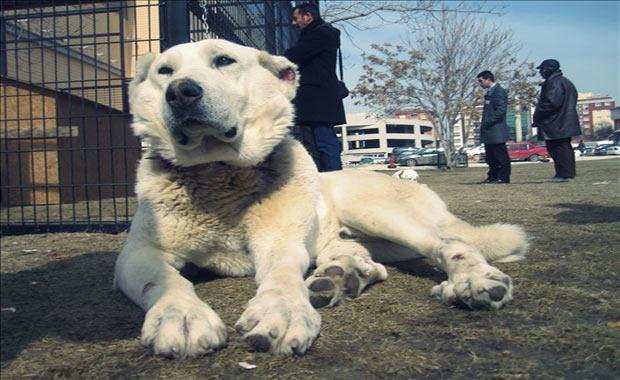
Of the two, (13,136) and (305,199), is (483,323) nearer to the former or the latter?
(305,199)

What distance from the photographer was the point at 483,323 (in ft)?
5.13

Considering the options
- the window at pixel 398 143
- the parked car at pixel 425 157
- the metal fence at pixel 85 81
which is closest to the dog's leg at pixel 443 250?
the metal fence at pixel 85 81

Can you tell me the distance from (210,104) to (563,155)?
26.2ft

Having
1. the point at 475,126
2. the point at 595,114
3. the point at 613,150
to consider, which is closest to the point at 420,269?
the point at 475,126

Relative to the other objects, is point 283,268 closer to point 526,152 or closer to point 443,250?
point 443,250

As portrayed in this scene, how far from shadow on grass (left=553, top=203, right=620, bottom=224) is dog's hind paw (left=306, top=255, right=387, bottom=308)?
257 centimetres

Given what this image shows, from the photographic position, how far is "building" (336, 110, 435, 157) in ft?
105

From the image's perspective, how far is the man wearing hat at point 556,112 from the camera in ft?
26.6

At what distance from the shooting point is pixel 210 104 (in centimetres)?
198

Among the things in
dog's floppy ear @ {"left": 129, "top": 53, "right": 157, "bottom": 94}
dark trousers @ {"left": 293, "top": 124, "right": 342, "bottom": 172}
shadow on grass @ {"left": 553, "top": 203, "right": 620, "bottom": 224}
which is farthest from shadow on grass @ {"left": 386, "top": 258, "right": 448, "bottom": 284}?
dark trousers @ {"left": 293, "top": 124, "right": 342, "bottom": 172}

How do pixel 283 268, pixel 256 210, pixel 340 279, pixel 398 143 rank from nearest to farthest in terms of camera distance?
pixel 283 268 < pixel 340 279 < pixel 256 210 < pixel 398 143

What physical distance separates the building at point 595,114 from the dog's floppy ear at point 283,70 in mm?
73344

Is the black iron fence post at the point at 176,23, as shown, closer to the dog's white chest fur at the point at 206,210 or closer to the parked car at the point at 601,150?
the dog's white chest fur at the point at 206,210

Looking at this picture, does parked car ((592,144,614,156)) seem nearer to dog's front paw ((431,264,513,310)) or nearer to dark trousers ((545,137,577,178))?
dark trousers ((545,137,577,178))
